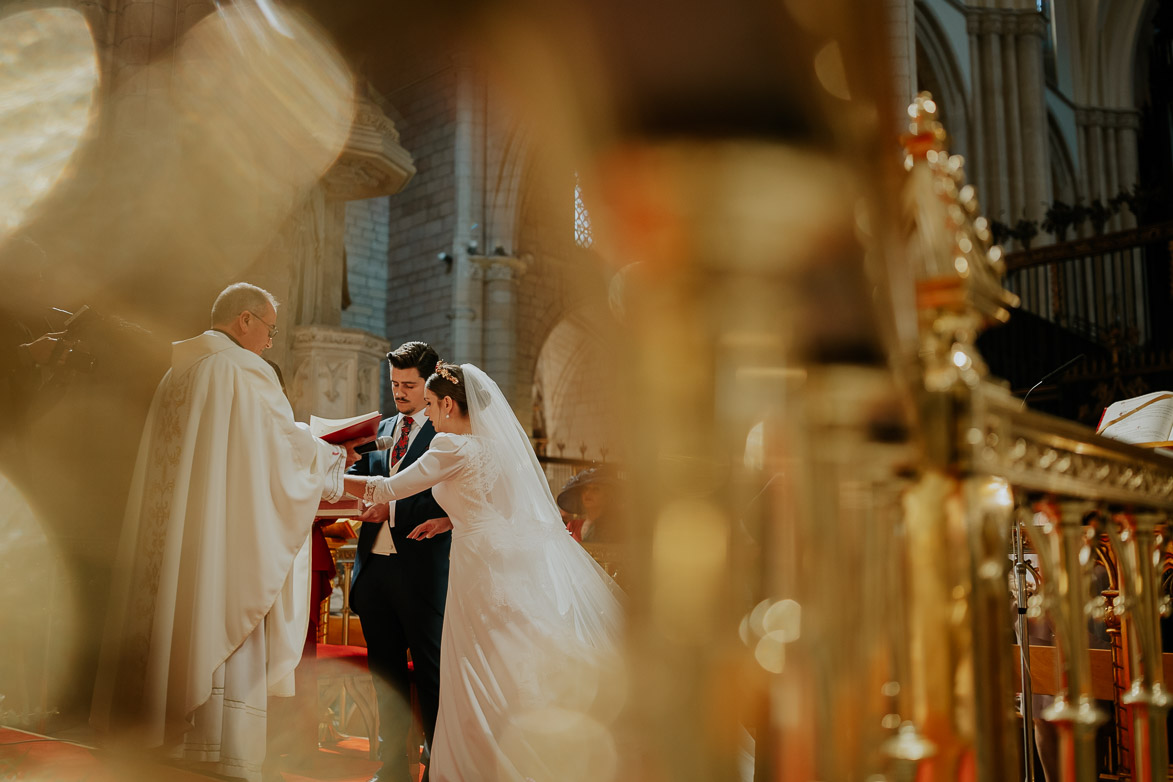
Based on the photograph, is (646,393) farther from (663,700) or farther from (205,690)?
(205,690)

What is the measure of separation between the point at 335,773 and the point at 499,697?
1.04 meters

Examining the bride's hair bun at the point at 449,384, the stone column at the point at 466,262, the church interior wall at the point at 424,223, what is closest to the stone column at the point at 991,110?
the stone column at the point at 466,262

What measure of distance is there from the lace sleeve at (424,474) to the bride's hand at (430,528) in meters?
0.22

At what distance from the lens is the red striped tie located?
13.0 ft

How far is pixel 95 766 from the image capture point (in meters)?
3.00

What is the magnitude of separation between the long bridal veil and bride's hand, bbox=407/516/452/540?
293 millimetres

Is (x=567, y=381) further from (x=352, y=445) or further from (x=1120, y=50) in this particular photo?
(x=352, y=445)

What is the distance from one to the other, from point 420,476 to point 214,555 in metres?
0.76

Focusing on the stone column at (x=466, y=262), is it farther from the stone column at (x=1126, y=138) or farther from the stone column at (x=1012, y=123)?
the stone column at (x=1126, y=138)

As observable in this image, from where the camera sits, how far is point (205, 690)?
2.86 m

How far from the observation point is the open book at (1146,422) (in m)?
2.46

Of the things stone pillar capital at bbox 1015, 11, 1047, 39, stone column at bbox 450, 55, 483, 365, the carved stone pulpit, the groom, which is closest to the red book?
the groom

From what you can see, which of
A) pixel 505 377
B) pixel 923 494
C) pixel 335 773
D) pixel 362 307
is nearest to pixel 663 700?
pixel 923 494

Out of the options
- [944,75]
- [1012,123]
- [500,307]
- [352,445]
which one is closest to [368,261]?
[500,307]
